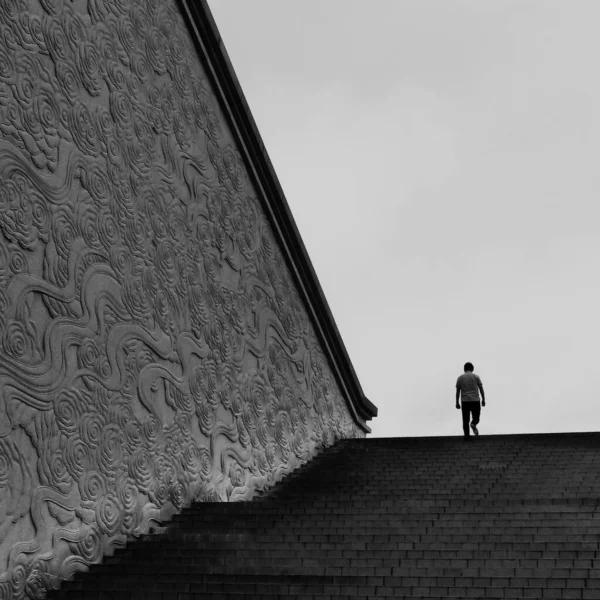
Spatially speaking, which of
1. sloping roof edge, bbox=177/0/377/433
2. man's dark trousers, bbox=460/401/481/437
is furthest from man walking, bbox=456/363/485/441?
sloping roof edge, bbox=177/0/377/433

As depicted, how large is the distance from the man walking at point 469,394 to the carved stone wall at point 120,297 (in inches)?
74.2

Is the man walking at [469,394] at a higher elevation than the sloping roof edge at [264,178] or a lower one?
lower

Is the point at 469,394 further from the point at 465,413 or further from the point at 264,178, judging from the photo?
the point at 264,178

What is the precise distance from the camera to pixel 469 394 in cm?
1157

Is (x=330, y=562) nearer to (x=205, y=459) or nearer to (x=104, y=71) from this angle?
(x=205, y=459)

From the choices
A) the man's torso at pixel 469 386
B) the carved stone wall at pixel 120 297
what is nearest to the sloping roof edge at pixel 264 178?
the carved stone wall at pixel 120 297

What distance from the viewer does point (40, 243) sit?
23.1 feet

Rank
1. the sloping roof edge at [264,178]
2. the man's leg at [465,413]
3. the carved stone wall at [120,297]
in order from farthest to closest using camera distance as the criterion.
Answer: the man's leg at [465,413] < the sloping roof edge at [264,178] < the carved stone wall at [120,297]

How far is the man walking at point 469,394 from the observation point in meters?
11.6

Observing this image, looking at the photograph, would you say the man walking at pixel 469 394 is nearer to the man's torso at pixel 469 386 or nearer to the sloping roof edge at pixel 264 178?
the man's torso at pixel 469 386

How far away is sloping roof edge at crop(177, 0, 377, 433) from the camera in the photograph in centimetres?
1036

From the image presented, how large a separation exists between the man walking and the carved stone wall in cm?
188

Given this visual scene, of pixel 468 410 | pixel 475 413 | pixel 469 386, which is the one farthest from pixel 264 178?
pixel 475 413

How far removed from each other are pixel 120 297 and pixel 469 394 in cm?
499
